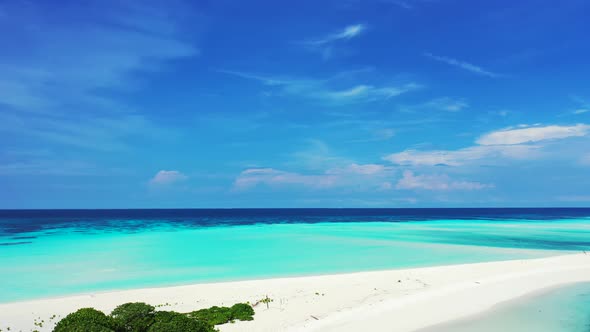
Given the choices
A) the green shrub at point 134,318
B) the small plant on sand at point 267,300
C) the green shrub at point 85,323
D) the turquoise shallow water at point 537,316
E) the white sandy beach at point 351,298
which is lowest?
the turquoise shallow water at point 537,316

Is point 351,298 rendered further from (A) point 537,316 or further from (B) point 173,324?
(B) point 173,324

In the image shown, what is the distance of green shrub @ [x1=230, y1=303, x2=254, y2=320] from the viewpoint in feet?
36.7

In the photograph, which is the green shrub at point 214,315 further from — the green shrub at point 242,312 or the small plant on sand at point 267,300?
the small plant on sand at point 267,300

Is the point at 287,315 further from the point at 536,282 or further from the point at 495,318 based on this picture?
the point at 536,282

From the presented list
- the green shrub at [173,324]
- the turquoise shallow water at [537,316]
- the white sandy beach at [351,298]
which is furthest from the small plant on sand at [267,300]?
the turquoise shallow water at [537,316]

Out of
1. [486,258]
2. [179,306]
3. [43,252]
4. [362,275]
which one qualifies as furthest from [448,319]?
[43,252]

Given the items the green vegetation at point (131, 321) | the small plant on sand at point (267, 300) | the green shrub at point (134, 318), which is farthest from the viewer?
the small plant on sand at point (267, 300)

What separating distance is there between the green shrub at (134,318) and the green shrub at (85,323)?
400mm

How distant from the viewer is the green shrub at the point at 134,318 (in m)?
8.66

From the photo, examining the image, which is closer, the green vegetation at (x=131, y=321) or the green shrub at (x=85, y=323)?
the green shrub at (x=85, y=323)

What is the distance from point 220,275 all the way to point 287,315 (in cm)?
910

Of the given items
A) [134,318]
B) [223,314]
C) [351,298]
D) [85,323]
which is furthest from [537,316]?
[85,323]

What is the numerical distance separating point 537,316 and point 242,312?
8.73 meters

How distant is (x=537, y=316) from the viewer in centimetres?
1175
